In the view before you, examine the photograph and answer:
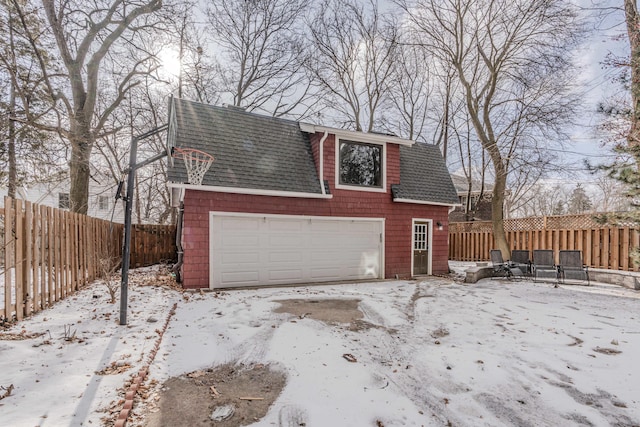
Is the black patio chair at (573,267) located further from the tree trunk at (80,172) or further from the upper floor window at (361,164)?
the tree trunk at (80,172)

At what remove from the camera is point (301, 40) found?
1584 cm

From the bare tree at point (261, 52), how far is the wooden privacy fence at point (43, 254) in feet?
33.9

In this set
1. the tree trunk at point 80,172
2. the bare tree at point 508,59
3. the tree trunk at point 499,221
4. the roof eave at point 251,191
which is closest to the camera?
the roof eave at point 251,191

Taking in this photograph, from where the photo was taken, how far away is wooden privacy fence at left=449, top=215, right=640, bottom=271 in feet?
30.0

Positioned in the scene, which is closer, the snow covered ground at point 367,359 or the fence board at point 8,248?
the snow covered ground at point 367,359

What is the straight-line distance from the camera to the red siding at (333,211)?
719 centimetres

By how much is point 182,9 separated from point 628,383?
533 inches

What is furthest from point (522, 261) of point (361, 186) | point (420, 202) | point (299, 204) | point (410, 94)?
point (410, 94)

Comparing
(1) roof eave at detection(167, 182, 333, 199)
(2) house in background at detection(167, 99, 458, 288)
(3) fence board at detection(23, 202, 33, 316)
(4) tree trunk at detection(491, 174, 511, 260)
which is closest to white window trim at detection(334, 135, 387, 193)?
(2) house in background at detection(167, 99, 458, 288)

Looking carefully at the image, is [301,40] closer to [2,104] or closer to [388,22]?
[388,22]

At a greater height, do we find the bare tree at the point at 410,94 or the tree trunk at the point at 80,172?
the bare tree at the point at 410,94

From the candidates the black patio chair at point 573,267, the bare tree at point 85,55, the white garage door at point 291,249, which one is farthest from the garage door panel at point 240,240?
the black patio chair at point 573,267

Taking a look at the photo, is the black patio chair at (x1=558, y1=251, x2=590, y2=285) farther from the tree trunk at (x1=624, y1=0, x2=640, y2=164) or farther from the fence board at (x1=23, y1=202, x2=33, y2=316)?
the fence board at (x1=23, y1=202, x2=33, y2=316)


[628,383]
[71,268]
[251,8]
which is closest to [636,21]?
[628,383]
